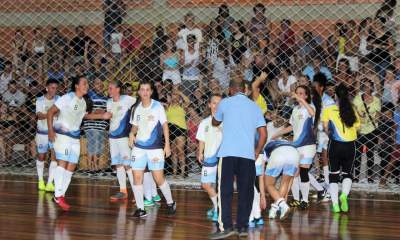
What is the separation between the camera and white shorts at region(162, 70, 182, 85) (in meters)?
13.0

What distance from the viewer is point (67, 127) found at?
9.50 meters

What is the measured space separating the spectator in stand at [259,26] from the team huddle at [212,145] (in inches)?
82.0

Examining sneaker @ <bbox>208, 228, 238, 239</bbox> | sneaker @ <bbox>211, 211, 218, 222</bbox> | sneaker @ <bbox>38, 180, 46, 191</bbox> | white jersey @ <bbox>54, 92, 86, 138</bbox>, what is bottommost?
sneaker @ <bbox>208, 228, 238, 239</bbox>

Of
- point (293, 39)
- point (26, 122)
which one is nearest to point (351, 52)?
point (293, 39)

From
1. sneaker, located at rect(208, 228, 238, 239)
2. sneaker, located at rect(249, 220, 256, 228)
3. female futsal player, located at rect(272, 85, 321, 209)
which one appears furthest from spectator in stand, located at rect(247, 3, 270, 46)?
sneaker, located at rect(208, 228, 238, 239)

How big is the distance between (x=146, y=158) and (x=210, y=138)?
2.63 feet

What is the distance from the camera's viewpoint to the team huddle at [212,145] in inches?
332

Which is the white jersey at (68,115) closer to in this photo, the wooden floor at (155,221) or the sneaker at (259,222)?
the wooden floor at (155,221)

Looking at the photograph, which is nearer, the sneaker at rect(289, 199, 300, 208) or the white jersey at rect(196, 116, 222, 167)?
the white jersey at rect(196, 116, 222, 167)

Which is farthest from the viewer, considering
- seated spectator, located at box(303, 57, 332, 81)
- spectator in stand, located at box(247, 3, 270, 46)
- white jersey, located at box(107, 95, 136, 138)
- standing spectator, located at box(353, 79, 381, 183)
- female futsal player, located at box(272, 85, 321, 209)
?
spectator in stand, located at box(247, 3, 270, 46)

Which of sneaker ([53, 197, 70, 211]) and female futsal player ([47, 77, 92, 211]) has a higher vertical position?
female futsal player ([47, 77, 92, 211])

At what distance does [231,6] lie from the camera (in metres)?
13.9

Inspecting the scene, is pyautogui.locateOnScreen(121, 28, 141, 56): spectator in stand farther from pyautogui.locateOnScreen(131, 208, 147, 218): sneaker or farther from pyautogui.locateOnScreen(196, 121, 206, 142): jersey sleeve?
pyautogui.locateOnScreen(196, 121, 206, 142): jersey sleeve

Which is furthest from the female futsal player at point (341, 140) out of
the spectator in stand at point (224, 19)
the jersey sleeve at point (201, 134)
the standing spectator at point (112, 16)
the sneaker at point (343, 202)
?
the standing spectator at point (112, 16)
